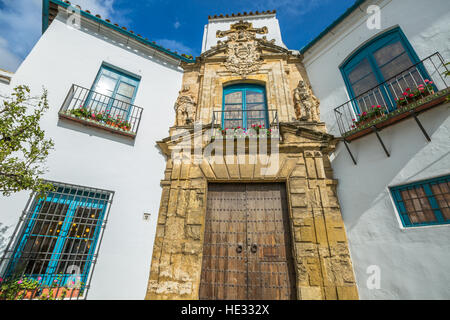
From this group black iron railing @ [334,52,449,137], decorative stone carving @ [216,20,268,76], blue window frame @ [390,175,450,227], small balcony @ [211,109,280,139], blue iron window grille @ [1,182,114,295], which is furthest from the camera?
decorative stone carving @ [216,20,268,76]

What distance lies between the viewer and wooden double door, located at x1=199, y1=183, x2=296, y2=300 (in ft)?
11.7

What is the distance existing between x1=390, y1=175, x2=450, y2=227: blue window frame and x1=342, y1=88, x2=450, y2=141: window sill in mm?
1133

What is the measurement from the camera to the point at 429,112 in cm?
317

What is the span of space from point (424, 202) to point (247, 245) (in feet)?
10.0

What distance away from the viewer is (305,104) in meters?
4.99

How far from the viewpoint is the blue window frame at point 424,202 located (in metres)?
2.91

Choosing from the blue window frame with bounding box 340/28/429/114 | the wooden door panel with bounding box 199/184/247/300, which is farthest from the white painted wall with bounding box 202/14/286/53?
the wooden door panel with bounding box 199/184/247/300

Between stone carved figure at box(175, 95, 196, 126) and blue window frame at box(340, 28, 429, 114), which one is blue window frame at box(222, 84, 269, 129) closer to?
stone carved figure at box(175, 95, 196, 126)

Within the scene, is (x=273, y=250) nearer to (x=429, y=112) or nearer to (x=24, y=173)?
(x=429, y=112)

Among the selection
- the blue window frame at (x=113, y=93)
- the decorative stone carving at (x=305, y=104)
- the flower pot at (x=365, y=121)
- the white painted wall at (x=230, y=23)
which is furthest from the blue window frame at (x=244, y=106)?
the white painted wall at (x=230, y=23)

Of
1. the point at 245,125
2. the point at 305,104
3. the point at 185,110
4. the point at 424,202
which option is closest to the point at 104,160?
the point at 185,110

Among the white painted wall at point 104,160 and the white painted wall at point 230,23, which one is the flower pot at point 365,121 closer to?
the white painted wall at point 104,160
